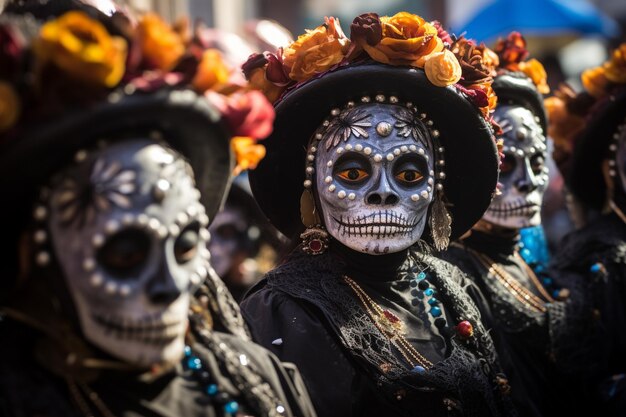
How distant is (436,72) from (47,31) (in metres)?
1.71

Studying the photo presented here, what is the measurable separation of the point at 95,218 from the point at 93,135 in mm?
203

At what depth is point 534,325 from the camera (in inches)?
183

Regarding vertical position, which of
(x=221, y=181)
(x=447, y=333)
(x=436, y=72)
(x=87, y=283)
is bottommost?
(x=447, y=333)

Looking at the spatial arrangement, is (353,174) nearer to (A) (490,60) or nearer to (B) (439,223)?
(B) (439,223)

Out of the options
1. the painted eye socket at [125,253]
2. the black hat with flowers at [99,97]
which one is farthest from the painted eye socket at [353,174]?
the painted eye socket at [125,253]

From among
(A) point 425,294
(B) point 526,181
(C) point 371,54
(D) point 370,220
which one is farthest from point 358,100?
(B) point 526,181

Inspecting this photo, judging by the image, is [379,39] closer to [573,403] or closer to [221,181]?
[221,181]

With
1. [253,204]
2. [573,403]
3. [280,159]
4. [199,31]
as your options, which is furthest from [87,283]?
[253,204]

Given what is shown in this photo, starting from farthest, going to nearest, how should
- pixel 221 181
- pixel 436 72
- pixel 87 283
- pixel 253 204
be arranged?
pixel 253 204, pixel 436 72, pixel 221 181, pixel 87 283

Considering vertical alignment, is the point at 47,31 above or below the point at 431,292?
above

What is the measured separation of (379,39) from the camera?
149 inches

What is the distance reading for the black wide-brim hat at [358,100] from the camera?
3842mm

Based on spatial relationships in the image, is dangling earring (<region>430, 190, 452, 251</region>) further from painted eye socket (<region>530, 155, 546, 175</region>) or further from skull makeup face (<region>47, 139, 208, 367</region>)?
skull makeup face (<region>47, 139, 208, 367</region>)

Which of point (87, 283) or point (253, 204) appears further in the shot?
point (253, 204)
